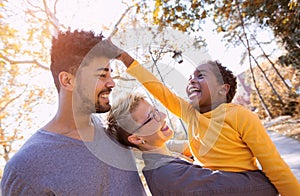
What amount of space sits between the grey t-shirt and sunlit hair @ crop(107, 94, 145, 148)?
0.27 ft

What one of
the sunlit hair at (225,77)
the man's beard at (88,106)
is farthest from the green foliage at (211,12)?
the man's beard at (88,106)

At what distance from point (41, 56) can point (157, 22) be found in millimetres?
3164

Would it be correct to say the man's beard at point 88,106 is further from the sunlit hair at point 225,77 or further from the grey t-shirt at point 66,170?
the sunlit hair at point 225,77

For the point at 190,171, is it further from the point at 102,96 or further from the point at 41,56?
the point at 41,56

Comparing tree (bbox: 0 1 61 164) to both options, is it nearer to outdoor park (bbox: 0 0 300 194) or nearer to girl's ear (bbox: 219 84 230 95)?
outdoor park (bbox: 0 0 300 194)

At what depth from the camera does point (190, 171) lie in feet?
3.67

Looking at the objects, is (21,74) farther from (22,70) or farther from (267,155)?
(267,155)

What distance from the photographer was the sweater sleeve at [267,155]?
3.82 ft

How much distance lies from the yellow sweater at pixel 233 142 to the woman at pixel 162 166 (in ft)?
0.21

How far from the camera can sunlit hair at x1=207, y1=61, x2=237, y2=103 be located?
164 cm

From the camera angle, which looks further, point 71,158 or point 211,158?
point 211,158

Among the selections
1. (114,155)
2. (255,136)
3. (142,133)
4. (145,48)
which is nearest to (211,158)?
(255,136)

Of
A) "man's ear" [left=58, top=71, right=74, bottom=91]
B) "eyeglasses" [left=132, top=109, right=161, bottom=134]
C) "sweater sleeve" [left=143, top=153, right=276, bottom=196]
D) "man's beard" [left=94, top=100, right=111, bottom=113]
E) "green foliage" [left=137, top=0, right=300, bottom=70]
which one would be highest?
"green foliage" [left=137, top=0, right=300, bottom=70]

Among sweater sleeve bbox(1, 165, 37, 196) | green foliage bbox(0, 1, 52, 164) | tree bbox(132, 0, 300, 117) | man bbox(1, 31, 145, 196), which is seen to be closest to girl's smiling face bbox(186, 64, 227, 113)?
man bbox(1, 31, 145, 196)
